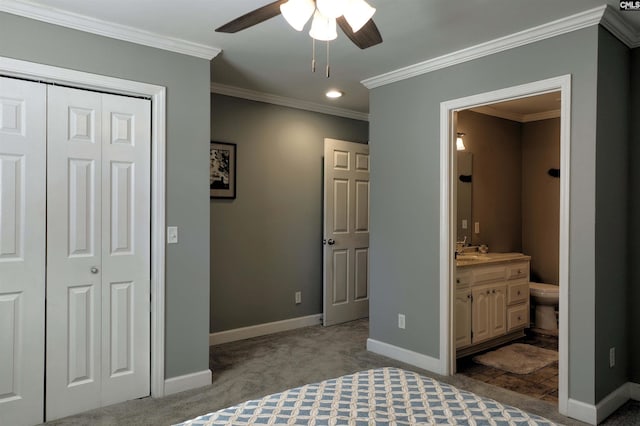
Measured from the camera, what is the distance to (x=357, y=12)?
5.56 ft

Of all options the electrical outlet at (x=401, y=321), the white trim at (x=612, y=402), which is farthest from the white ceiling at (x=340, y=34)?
the white trim at (x=612, y=402)

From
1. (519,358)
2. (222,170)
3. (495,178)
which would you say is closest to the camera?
(519,358)

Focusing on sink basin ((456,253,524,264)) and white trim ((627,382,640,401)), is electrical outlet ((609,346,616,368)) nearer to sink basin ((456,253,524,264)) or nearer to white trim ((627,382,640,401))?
white trim ((627,382,640,401))

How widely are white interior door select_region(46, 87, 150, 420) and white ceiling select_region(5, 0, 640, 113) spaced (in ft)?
1.79

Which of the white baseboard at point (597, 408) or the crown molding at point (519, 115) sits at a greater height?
the crown molding at point (519, 115)

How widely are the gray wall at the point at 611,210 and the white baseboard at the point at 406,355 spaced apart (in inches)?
45.7

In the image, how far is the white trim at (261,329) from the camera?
4398 mm

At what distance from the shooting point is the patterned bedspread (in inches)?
61.4

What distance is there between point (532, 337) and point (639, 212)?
6.61ft

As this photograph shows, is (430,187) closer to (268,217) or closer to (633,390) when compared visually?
(268,217)

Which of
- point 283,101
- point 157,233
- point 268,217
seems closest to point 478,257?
point 268,217

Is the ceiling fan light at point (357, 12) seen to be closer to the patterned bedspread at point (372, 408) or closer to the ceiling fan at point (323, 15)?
the ceiling fan at point (323, 15)

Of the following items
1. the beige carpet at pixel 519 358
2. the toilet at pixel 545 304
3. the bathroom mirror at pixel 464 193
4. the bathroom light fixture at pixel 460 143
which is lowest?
the beige carpet at pixel 519 358

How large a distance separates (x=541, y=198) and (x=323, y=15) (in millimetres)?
4373
